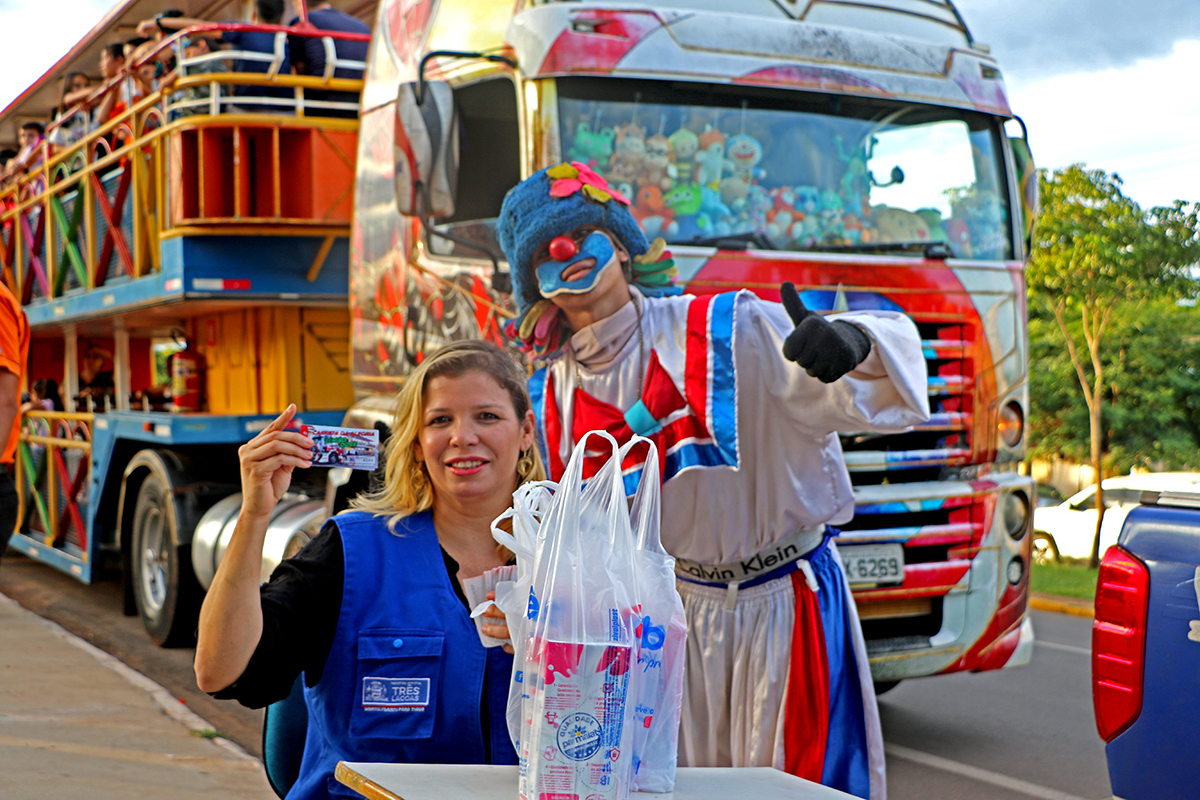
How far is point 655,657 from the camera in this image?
159 cm

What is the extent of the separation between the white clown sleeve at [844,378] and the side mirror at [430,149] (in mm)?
1732

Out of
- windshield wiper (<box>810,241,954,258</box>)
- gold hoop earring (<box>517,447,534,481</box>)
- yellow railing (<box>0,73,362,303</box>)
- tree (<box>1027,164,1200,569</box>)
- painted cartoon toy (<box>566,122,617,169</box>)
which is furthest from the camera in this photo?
tree (<box>1027,164,1200,569</box>)

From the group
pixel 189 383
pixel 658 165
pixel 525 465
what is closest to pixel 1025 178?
pixel 658 165

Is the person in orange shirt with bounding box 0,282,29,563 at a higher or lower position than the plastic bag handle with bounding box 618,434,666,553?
higher

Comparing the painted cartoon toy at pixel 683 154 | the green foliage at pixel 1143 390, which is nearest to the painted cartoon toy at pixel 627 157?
the painted cartoon toy at pixel 683 154

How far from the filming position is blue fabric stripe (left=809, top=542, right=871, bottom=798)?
109 inches

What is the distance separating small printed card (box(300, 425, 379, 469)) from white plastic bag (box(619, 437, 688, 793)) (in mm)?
494

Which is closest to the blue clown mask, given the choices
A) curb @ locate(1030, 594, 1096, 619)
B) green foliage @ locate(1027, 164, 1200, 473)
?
curb @ locate(1030, 594, 1096, 619)

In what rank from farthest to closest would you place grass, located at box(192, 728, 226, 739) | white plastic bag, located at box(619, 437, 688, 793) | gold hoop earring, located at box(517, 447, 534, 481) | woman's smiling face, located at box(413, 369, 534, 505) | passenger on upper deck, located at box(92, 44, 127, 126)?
passenger on upper deck, located at box(92, 44, 127, 126), grass, located at box(192, 728, 226, 739), gold hoop earring, located at box(517, 447, 534, 481), woman's smiling face, located at box(413, 369, 534, 505), white plastic bag, located at box(619, 437, 688, 793)

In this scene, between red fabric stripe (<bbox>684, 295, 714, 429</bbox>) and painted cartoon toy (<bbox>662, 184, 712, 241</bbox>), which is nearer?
red fabric stripe (<bbox>684, 295, 714, 429</bbox>)

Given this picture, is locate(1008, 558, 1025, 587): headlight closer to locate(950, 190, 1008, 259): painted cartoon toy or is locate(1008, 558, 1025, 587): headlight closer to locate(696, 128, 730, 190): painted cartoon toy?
locate(950, 190, 1008, 259): painted cartoon toy

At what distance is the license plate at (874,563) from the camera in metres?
4.50

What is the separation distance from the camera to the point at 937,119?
487cm

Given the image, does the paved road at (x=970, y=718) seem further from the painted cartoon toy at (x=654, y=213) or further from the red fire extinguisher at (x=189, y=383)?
the painted cartoon toy at (x=654, y=213)
